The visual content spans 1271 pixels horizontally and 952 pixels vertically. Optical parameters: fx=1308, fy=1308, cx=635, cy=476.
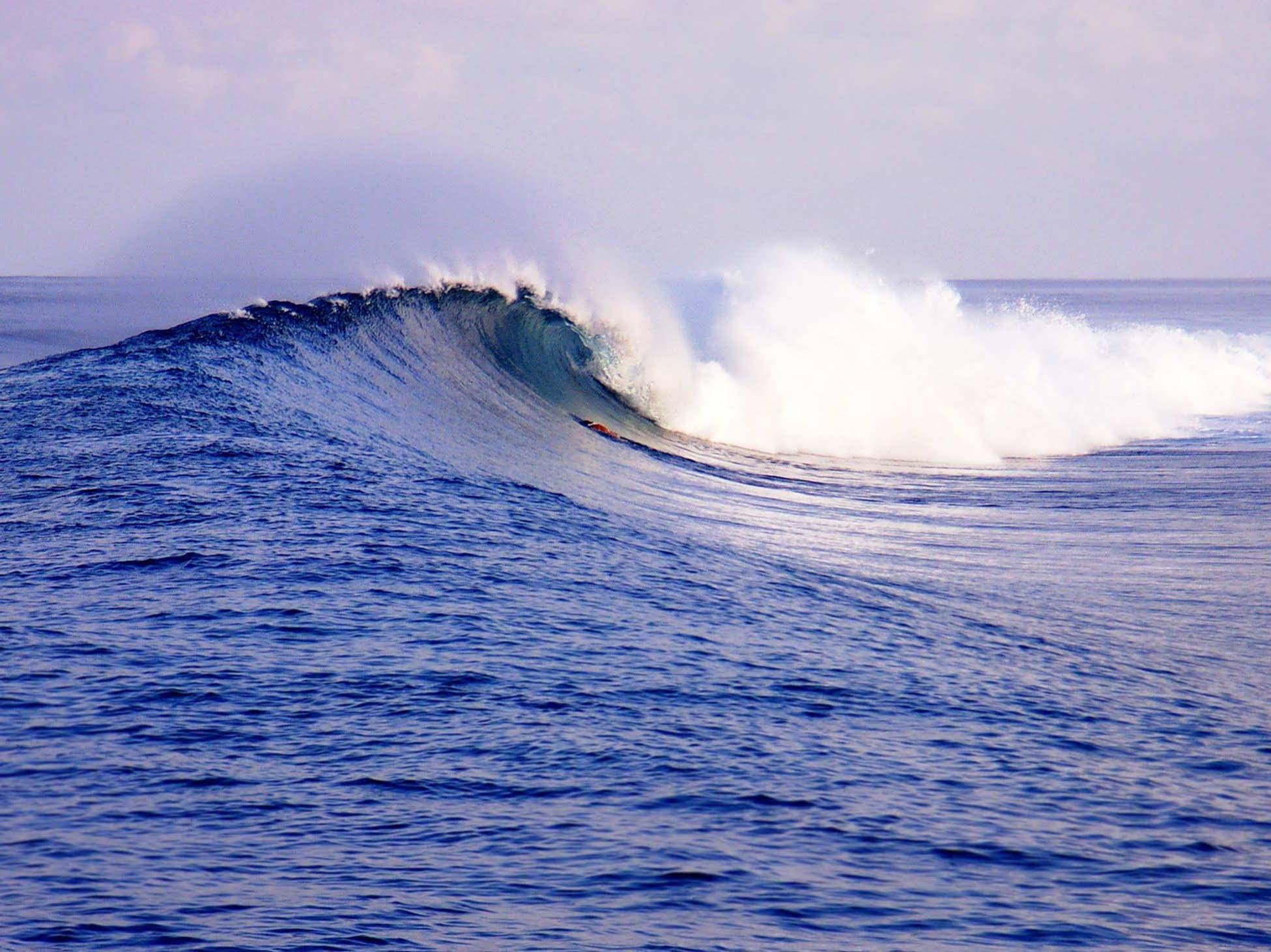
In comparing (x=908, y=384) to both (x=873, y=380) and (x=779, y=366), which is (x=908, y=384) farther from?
(x=779, y=366)

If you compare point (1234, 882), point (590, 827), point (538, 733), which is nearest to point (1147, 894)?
point (1234, 882)

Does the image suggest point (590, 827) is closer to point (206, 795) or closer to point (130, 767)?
point (206, 795)

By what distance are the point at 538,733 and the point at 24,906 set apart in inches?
79.3

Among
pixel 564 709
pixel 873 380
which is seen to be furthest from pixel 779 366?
pixel 564 709

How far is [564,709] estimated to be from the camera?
5484 millimetres

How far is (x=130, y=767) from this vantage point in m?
4.70

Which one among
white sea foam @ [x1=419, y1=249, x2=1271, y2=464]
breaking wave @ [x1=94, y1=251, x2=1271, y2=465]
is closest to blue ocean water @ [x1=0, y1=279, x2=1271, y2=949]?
breaking wave @ [x1=94, y1=251, x2=1271, y2=465]

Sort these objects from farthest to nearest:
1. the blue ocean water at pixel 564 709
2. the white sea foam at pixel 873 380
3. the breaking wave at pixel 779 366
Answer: the white sea foam at pixel 873 380
the breaking wave at pixel 779 366
the blue ocean water at pixel 564 709

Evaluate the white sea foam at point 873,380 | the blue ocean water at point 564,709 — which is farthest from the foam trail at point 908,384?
the blue ocean water at point 564,709

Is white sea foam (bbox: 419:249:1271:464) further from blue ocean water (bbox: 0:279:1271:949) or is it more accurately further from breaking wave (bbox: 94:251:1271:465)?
blue ocean water (bbox: 0:279:1271:949)

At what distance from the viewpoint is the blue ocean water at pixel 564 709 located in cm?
394

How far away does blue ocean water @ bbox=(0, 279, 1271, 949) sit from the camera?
3.94 meters

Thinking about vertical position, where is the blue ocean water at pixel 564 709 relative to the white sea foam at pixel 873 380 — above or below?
below

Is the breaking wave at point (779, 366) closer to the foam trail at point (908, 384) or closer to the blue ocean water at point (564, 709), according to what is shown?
the foam trail at point (908, 384)
